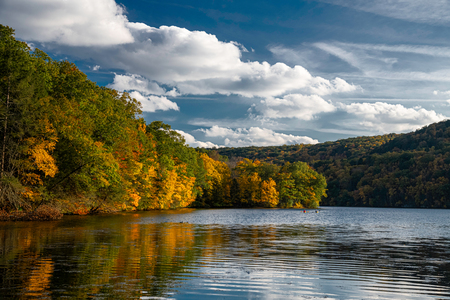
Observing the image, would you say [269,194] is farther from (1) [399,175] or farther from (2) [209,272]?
(2) [209,272]

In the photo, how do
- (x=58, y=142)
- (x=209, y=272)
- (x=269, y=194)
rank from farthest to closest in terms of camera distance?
(x=269, y=194) → (x=58, y=142) → (x=209, y=272)

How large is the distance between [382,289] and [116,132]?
41002 mm

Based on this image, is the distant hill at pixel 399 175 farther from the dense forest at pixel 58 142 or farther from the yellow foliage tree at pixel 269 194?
the dense forest at pixel 58 142

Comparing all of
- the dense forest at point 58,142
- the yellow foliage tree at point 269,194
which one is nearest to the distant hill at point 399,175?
the yellow foliage tree at point 269,194

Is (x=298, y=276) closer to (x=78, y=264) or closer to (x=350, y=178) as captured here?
(x=78, y=264)

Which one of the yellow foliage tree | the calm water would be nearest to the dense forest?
the calm water

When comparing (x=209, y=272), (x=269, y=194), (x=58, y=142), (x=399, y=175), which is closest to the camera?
(x=209, y=272)

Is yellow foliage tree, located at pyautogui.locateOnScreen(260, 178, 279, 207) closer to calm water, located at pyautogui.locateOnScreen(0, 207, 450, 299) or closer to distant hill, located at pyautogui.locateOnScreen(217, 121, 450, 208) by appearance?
distant hill, located at pyautogui.locateOnScreen(217, 121, 450, 208)

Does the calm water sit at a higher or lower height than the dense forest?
lower

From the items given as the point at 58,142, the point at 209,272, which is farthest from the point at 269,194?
the point at 209,272

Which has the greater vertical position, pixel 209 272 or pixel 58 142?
pixel 58 142

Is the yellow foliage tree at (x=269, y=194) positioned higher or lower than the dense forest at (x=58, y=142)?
lower

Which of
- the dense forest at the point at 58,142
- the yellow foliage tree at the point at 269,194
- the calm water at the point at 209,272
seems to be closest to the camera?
the calm water at the point at 209,272

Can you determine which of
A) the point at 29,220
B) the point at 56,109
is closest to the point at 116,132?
the point at 56,109
